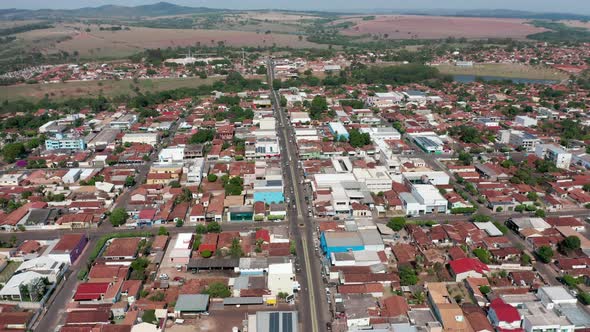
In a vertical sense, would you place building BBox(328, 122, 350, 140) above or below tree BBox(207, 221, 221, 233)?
above

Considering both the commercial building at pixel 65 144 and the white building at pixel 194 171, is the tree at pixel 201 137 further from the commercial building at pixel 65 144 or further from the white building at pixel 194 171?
the commercial building at pixel 65 144

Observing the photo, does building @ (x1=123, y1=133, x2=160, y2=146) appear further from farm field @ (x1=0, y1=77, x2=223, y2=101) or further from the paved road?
farm field @ (x1=0, y1=77, x2=223, y2=101)

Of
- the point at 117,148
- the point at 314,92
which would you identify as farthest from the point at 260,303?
the point at 314,92

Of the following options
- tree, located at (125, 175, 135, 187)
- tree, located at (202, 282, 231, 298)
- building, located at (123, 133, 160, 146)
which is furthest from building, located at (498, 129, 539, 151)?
tree, located at (125, 175, 135, 187)

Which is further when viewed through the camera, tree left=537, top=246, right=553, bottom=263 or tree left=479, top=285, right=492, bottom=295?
tree left=537, top=246, right=553, bottom=263

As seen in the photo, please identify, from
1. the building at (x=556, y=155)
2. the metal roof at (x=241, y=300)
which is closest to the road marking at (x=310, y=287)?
the metal roof at (x=241, y=300)

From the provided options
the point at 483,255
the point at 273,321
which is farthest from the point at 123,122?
the point at 483,255

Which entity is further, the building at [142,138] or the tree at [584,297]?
the building at [142,138]
